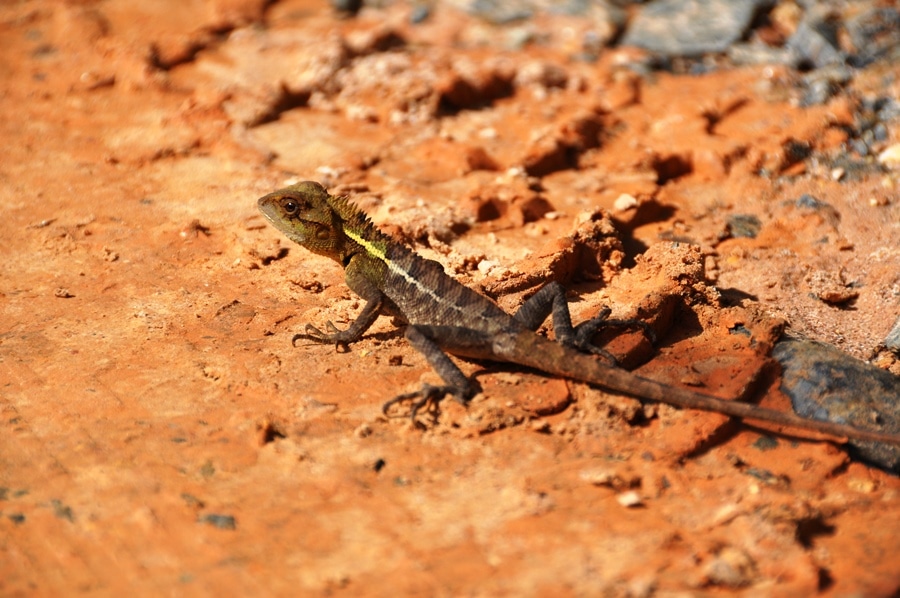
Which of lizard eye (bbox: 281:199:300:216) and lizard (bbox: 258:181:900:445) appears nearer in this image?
lizard (bbox: 258:181:900:445)

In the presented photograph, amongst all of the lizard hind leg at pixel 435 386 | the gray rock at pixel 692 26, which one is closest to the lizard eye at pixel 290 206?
the lizard hind leg at pixel 435 386

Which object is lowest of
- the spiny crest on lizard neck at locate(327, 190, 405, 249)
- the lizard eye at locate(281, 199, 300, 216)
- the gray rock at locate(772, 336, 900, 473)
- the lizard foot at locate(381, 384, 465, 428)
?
the gray rock at locate(772, 336, 900, 473)

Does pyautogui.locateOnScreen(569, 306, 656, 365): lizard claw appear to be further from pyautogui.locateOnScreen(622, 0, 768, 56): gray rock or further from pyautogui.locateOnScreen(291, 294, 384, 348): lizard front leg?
pyautogui.locateOnScreen(622, 0, 768, 56): gray rock

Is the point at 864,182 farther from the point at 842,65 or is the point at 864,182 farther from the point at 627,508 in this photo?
the point at 627,508

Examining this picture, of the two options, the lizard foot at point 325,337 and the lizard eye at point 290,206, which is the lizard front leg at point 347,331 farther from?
the lizard eye at point 290,206

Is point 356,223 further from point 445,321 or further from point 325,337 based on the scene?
point 445,321

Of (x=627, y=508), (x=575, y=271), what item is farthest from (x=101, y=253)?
(x=627, y=508)

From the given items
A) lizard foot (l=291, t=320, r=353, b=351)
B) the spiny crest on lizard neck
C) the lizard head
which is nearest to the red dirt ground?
lizard foot (l=291, t=320, r=353, b=351)
